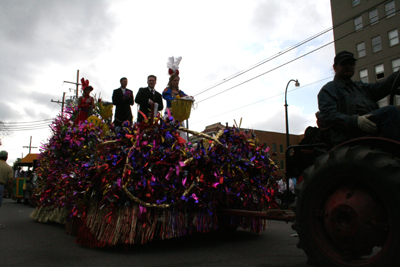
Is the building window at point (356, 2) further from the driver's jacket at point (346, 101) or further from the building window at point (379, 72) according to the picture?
the driver's jacket at point (346, 101)

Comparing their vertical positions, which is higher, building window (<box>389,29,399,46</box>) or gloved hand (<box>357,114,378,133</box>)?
building window (<box>389,29,399,46</box>)

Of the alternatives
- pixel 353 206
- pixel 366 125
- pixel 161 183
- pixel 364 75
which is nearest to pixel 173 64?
pixel 161 183

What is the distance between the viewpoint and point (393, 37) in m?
24.4

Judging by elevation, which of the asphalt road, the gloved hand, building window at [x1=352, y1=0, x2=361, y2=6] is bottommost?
the asphalt road

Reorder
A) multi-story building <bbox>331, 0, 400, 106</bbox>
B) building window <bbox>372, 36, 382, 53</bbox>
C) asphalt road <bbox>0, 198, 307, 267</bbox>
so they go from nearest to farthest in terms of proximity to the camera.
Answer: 1. asphalt road <bbox>0, 198, 307, 267</bbox>
2. multi-story building <bbox>331, 0, 400, 106</bbox>
3. building window <bbox>372, 36, 382, 53</bbox>

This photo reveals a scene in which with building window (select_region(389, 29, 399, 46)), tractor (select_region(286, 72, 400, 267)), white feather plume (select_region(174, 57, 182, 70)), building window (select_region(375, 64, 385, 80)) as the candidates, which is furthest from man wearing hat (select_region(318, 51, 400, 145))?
building window (select_region(389, 29, 399, 46))

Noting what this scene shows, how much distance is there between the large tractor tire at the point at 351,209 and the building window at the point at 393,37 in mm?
27593

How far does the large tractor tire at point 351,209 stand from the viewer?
1.92 metres

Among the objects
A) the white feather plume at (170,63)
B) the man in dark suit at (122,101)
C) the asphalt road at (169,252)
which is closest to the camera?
the asphalt road at (169,252)

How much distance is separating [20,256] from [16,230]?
2.48 m

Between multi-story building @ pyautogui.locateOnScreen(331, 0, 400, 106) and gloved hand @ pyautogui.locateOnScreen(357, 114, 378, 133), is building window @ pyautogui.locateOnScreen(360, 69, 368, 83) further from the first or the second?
gloved hand @ pyautogui.locateOnScreen(357, 114, 378, 133)

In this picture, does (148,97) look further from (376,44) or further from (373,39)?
(373,39)

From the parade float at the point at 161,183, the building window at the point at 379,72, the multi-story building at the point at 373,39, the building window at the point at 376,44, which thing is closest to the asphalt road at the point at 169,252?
the parade float at the point at 161,183

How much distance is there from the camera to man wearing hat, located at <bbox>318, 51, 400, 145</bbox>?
2303mm
